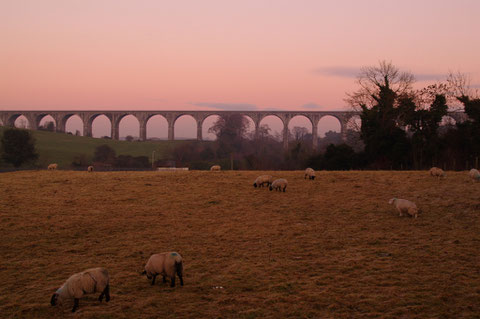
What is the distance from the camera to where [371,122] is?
39.1m

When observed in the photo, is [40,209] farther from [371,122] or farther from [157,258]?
[371,122]

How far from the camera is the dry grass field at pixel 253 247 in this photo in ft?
23.5

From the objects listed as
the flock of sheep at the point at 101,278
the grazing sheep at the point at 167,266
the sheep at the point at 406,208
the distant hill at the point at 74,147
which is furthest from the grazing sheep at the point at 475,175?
the distant hill at the point at 74,147

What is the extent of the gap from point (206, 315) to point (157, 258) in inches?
76.7

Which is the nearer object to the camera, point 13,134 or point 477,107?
point 477,107

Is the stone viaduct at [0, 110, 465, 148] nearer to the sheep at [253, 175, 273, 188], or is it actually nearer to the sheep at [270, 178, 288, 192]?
the sheep at [253, 175, 273, 188]

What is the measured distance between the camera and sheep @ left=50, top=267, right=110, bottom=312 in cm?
Answer: 698

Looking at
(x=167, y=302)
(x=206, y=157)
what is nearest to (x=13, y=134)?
(x=206, y=157)

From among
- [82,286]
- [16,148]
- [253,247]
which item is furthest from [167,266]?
[16,148]

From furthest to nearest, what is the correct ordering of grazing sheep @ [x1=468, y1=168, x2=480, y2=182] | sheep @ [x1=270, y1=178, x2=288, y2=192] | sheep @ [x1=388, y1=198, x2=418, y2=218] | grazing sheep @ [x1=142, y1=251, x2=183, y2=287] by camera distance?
sheep @ [x1=270, y1=178, x2=288, y2=192] < grazing sheep @ [x1=468, y1=168, x2=480, y2=182] < sheep @ [x1=388, y1=198, x2=418, y2=218] < grazing sheep @ [x1=142, y1=251, x2=183, y2=287]

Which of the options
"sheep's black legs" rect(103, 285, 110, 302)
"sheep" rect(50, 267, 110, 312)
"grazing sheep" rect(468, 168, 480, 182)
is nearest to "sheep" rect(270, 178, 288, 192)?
"grazing sheep" rect(468, 168, 480, 182)

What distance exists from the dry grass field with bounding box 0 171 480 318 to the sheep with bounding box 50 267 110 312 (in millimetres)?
273

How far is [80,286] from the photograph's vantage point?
702cm

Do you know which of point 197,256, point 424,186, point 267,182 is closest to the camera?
point 197,256
